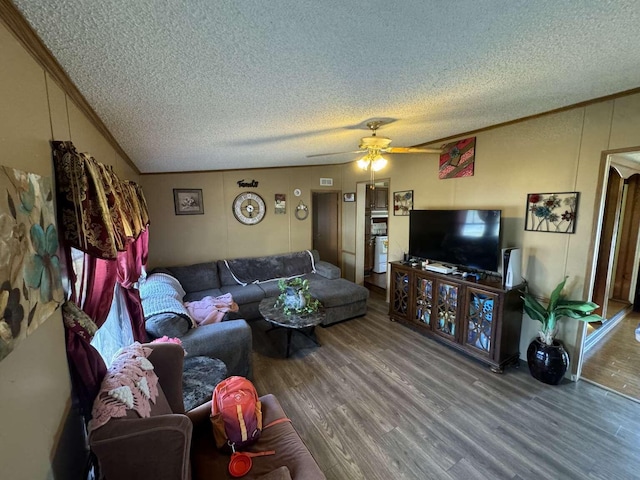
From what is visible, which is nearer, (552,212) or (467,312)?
(552,212)

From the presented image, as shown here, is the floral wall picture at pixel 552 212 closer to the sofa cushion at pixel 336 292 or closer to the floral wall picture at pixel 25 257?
the sofa cushion at pixel 336 292

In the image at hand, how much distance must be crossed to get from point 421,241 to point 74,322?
11.4ft

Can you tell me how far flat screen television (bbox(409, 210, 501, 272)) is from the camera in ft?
9.61

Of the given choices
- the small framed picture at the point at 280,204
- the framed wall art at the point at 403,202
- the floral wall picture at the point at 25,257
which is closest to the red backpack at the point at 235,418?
the floral wall picture at the point at 25,257

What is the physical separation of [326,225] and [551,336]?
422 cm

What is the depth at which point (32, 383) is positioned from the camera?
0.84 metres

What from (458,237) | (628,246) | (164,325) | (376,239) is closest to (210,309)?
(164,325)

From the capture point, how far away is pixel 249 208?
487 cm

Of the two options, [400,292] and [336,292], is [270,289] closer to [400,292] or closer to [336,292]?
[336,292]

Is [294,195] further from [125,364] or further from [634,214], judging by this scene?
[634,214]

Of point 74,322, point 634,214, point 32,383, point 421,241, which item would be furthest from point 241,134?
point 634,214

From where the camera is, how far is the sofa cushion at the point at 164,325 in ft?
7.66

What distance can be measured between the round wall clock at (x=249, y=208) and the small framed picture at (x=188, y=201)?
0.56m

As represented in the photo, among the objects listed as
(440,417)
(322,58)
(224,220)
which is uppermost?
(322,58)
